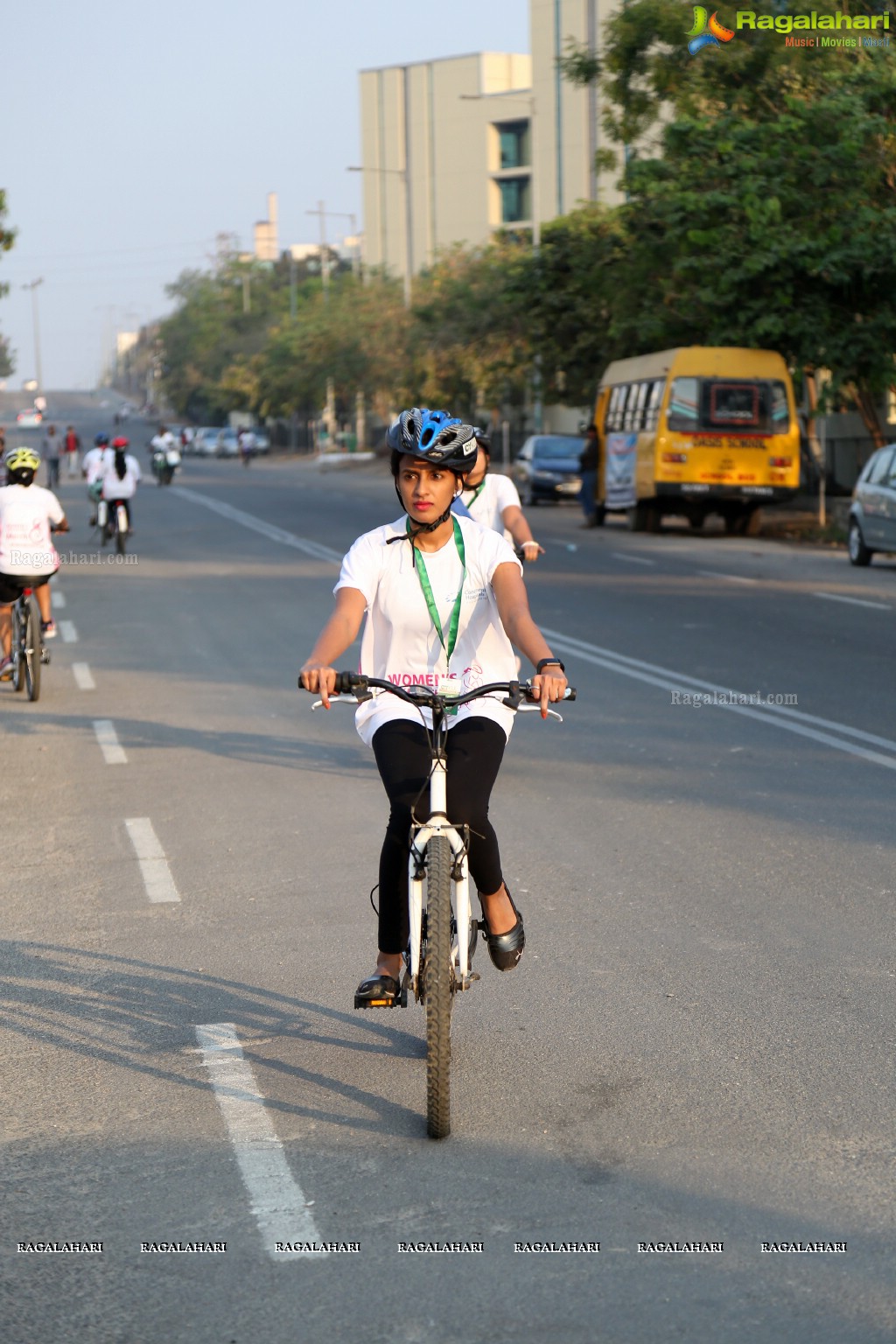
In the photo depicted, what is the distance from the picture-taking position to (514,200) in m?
88.5

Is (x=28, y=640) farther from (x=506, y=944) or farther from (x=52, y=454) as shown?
(x=52, y=454)

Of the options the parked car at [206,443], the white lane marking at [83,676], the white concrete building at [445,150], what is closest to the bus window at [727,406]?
the white lane marking at [83,676]

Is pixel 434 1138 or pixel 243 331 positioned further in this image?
pixel 243 331

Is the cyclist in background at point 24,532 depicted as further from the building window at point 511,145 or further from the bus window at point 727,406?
the building window at point 511,145

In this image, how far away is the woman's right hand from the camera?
15.2ft

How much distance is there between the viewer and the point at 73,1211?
13.6ft

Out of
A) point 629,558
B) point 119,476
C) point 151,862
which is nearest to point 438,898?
point 151,862

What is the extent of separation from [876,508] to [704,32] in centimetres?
1349

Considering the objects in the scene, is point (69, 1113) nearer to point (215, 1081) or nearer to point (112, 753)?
point (215, 1081)

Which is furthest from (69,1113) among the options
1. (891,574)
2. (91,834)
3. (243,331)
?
(243,331)

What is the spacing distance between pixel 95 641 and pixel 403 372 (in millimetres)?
54930

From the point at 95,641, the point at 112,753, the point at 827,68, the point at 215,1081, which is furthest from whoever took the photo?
the point at 827,68

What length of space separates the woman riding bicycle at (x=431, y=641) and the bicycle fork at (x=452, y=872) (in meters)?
0.06

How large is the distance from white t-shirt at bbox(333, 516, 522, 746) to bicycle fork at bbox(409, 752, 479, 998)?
276 mm
